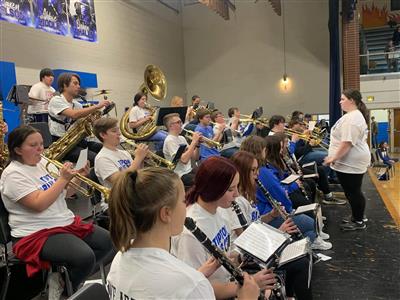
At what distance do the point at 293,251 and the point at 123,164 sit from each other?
1909mm

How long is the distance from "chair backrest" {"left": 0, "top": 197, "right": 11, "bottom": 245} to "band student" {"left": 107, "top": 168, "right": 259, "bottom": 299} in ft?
4.77

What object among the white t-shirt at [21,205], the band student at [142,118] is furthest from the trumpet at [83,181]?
the band student at [142,118]

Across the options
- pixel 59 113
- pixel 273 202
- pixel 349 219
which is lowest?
pixel 349 219

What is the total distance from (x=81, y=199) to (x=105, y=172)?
0.92 m

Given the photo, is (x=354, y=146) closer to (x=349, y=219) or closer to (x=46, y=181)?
(x=349, y=219)

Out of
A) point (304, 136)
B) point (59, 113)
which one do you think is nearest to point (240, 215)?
point (59, 113)

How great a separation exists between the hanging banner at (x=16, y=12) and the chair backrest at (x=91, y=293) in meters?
6.05

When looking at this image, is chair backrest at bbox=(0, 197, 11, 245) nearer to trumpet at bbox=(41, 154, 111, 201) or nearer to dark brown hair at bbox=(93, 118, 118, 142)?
trumpet at bbox=(41, 154, 111, 201)

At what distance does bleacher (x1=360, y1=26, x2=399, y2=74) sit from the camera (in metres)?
12.1

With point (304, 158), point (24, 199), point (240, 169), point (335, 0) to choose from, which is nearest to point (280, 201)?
point (240, 169)

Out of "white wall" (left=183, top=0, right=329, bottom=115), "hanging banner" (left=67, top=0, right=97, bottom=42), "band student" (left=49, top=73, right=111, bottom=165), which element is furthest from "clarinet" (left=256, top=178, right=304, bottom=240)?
"white wall" (left=183, top=0, right=329, bottom=115)

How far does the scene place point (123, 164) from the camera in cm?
351

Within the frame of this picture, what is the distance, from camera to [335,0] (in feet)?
30.9

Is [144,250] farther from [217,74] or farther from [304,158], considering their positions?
[217,74]
